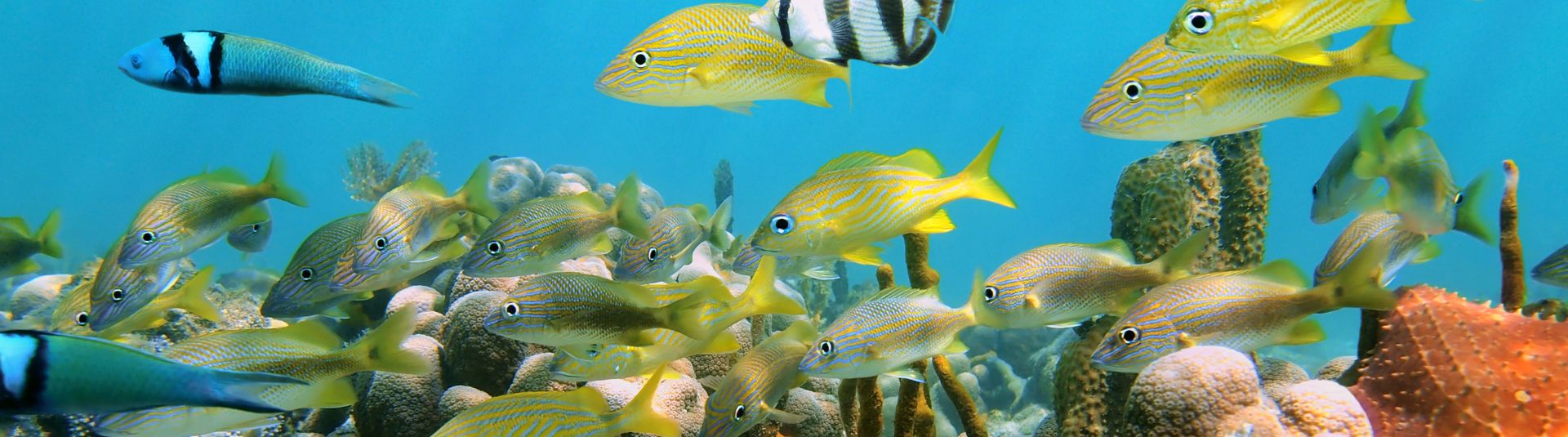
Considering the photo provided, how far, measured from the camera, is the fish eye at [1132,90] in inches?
81.9

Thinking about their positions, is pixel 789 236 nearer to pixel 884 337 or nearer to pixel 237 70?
pixel 884 337

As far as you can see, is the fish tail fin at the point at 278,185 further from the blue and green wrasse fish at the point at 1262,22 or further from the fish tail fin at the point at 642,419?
the blue and green wrasse fish at the point at 1262,22

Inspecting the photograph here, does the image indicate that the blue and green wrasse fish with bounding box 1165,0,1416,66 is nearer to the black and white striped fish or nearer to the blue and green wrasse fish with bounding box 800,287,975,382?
the black and white striped fish

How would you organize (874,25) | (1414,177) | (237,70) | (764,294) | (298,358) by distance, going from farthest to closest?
(764,294) < (1414,177) < (298,358) < (237,70) < (874,25)

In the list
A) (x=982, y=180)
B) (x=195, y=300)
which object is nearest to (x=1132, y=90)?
(x=982, y=180)

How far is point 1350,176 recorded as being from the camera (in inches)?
113

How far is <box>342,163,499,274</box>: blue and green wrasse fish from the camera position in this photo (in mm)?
2848

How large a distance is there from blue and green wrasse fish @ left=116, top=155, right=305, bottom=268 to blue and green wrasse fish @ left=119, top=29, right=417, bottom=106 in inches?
36.5

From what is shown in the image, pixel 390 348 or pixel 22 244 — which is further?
A: pixel 22 244

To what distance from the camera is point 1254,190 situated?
3949 mm

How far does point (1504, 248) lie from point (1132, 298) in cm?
191

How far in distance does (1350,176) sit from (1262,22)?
1559mm

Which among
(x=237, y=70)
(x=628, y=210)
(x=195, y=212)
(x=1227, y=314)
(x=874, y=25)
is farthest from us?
(x=628, y=210)

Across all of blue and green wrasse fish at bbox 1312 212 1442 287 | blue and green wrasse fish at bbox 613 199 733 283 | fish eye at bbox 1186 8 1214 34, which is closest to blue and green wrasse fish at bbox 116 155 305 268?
blue and green wrasse fish at bbox 613 199 733 283
